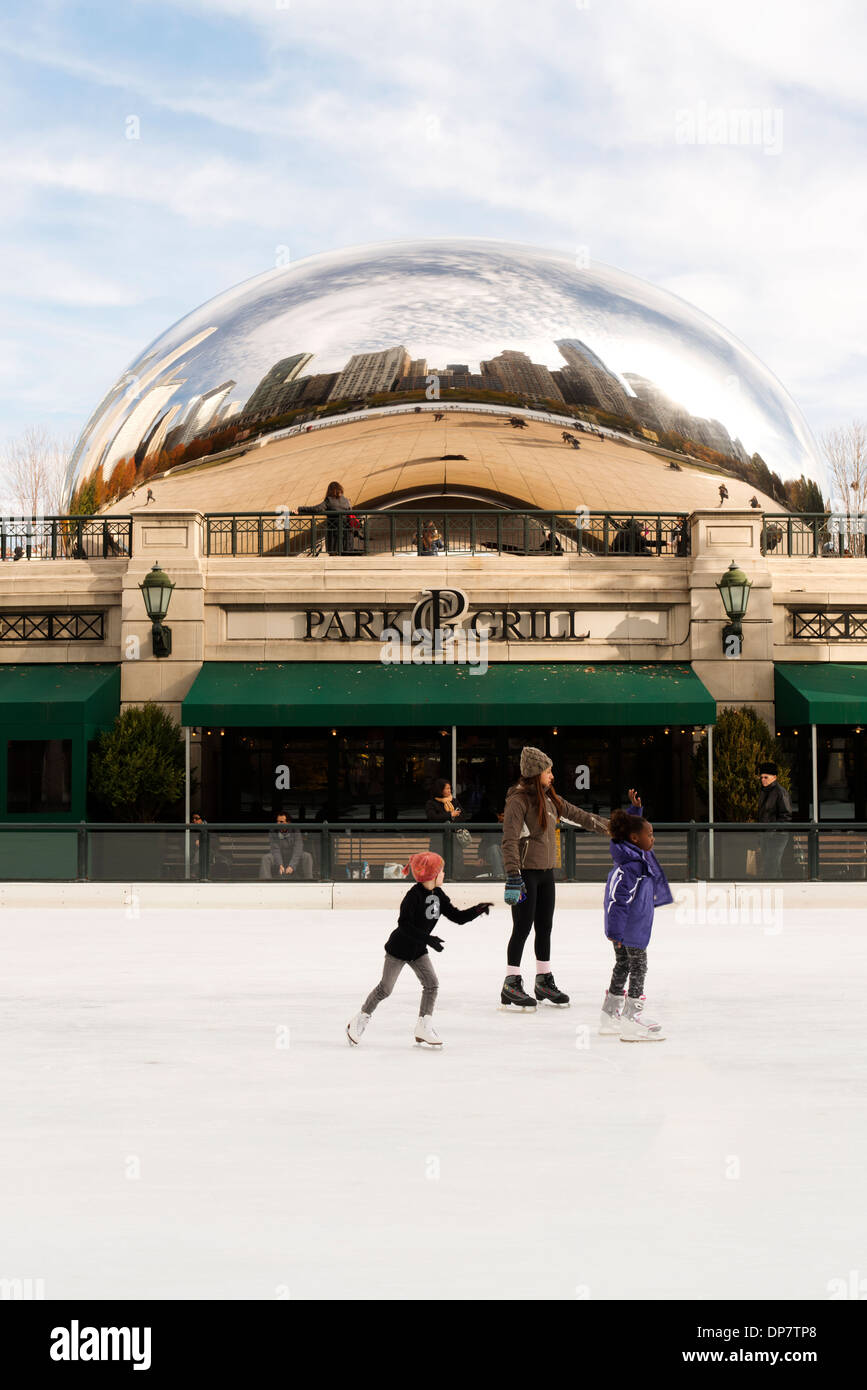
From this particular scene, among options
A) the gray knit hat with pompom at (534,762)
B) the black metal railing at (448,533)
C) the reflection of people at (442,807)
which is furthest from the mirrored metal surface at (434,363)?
the gray knit hat with pompom at (534,762)

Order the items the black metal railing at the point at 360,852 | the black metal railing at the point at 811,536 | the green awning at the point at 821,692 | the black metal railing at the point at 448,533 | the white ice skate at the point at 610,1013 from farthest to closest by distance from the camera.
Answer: the black metal railing at the point at 811,536 < the black metal railing at the point at 448,533 < the green awning at the point at 821,692 < the black metal railing at the point at 360,852 < the white ice skate at the point at 610,1013

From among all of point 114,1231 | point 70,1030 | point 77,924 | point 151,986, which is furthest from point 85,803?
point 114,1231

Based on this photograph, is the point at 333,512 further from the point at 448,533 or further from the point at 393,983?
the point at 393,983

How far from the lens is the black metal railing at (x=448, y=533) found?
85.1 ft

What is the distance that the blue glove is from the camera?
10.2 m

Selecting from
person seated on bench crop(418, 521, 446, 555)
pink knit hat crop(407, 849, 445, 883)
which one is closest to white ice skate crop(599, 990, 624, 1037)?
pink knit hat crop(407, 849, 445, 883)

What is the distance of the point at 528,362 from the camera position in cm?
2891

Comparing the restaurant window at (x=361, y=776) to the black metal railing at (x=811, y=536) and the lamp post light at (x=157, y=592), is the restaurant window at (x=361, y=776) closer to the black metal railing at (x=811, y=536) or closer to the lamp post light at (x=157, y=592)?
the lamp post light at (x=157, y=592)

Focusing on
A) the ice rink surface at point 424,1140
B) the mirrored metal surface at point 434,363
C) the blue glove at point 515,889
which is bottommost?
the ice rink surface at point 424,1140

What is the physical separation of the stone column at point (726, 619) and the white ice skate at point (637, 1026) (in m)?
15.1

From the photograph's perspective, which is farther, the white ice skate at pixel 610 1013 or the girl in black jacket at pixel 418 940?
the white ice skate at pixel 610 1013

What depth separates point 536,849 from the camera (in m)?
10.9

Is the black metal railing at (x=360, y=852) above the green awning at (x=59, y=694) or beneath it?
beneath
